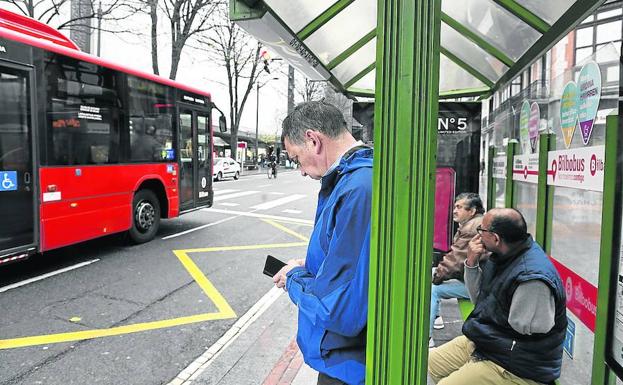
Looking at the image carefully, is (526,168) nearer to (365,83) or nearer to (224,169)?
(365,83)

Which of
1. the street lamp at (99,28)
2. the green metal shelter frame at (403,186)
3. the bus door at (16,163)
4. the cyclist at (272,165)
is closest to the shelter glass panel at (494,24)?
the green metal shelter frame at (403,186)

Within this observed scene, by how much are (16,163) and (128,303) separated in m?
2.28

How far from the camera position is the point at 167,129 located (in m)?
8.88

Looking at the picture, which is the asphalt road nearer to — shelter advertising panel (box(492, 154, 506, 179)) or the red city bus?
the red city bus

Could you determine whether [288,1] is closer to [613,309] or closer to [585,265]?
[613,309]

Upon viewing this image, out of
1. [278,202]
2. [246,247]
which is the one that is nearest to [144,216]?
[246,247]

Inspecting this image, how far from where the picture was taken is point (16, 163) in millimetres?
5668

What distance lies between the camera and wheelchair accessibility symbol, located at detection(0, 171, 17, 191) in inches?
216

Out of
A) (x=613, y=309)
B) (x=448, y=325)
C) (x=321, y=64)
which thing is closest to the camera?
(x=613, y=309)

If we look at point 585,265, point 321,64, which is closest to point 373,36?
point 321,64

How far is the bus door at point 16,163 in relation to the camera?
Result: 5512 millimetres

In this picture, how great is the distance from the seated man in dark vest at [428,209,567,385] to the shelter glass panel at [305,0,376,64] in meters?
1.68

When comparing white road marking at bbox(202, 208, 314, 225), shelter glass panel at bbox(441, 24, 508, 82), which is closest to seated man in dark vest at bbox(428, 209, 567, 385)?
shelter glass panel at bbox(441, 24, 508, 82)

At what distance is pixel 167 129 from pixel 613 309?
27.5 feet
